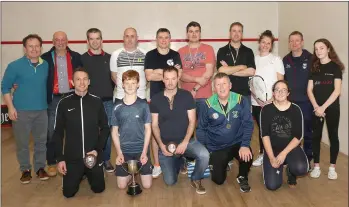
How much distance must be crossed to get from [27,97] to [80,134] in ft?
2.18

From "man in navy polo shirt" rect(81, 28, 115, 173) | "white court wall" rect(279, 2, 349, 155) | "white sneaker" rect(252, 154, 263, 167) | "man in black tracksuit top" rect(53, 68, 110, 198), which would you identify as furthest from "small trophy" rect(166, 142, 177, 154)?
"white court wall" rect(279, 2, 349, 155)

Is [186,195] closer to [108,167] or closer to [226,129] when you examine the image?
[226,129]

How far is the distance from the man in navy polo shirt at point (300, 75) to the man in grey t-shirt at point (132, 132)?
1517mm

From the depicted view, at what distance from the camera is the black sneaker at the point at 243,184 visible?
10.1 feet

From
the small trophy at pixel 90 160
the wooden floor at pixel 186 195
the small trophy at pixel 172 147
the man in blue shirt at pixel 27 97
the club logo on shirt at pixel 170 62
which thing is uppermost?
the club logo on shirt at pixel 170 62

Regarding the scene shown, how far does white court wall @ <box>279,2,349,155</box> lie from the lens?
4.14 m

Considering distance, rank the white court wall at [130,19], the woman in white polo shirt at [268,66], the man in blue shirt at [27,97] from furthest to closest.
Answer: the white court wall at [130,19] → the woman in white polo shirt at [268,66] → the man in blue shirt at [27,97]

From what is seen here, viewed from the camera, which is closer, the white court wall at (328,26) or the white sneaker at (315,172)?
the white sneaker at (315,172)

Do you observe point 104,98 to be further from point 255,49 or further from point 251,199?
point 255,49

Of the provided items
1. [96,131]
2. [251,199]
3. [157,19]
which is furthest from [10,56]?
Answer: [251,199]

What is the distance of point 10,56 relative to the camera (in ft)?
20.7

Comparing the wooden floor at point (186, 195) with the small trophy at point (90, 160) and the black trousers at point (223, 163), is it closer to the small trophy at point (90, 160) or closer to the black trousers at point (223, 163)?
the black trousers at point (223, 163)

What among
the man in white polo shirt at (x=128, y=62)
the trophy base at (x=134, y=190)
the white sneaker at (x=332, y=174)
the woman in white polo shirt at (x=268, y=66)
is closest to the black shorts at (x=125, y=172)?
the trophy base at (x=134, y=190)

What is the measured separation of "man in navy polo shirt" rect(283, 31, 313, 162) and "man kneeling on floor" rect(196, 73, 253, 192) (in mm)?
694
